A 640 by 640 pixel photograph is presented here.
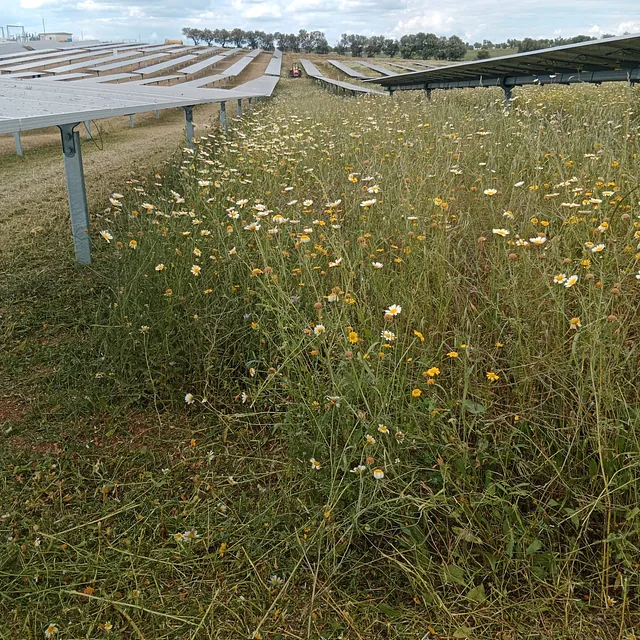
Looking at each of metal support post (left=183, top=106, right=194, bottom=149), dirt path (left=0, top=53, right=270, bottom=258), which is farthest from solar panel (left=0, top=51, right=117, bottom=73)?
metal support post (left=183, top=106, right=194, bottom=149)

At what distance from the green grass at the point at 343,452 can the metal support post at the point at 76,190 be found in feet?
4.55

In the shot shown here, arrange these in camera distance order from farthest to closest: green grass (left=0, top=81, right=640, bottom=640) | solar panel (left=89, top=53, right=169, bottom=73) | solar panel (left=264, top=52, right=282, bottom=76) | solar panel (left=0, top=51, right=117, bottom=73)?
1. solar panel (left=264, top=52, right=282, bottom=76)
2. solar panel (left=89, top=53, right=169, bottom=73)
3. solar panel (left=0, top=51, right=117, bottom=73)
4. green grass (left=0, top=81, right=640, bottom=640)

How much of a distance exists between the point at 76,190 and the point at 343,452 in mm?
3648

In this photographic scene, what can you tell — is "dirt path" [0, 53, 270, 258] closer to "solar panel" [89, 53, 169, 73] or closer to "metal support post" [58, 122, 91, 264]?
"metal support post" [58, 122, 91, 264]

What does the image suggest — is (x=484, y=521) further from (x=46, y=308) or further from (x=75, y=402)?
(x=46, y=308)

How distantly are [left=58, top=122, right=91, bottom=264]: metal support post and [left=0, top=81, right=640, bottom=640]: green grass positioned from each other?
1387mm

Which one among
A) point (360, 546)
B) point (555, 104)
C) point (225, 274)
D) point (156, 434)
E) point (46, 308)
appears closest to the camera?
point (360, 546)

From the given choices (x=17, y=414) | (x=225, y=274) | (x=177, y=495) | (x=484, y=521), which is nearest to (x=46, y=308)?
(x=17, y=414)

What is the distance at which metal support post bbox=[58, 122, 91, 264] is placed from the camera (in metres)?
4.26

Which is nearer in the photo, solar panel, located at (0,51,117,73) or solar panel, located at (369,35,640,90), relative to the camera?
solar panel, located at (369,35,640,90)

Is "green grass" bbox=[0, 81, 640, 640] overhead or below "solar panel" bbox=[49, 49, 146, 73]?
below

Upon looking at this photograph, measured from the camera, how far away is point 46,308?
378 centimetres

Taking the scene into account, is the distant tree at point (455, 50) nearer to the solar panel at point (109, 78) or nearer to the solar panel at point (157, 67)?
the solar panel at point (157, 67)

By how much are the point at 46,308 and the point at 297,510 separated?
2.67 meters
